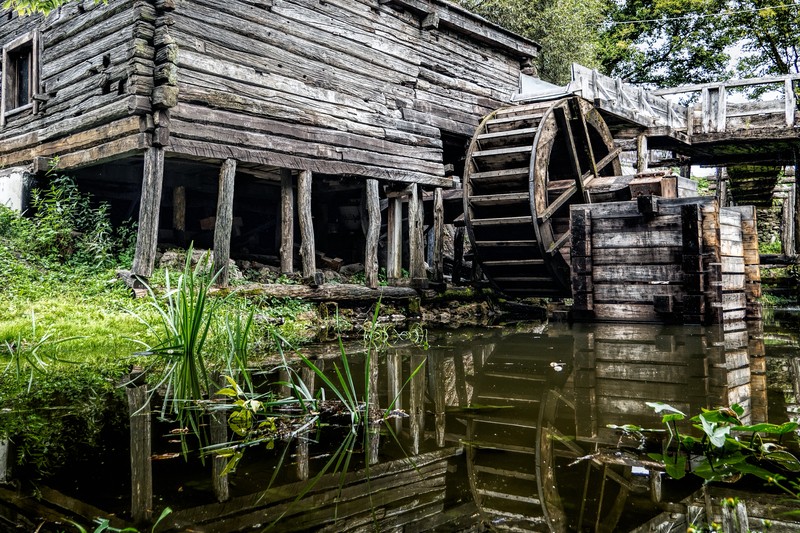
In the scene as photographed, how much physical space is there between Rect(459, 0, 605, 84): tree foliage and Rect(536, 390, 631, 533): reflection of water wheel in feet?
67.7

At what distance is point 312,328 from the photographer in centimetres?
832

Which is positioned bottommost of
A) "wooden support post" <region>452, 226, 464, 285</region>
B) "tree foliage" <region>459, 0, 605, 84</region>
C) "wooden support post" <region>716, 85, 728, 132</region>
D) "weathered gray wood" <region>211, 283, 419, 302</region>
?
"weathered gray wood" <region>211, 283, 419, 302</region>

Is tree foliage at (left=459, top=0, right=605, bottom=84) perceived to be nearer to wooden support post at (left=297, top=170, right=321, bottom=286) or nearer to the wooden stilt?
wooden support post at (left=297, top=170, right=321, bottom=286)

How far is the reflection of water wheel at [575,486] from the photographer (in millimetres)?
1614

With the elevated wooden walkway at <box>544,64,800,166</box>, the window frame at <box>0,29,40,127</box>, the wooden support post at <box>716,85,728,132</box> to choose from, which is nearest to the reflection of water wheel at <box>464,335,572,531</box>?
the window frame at <box>0,29,40,127</box>

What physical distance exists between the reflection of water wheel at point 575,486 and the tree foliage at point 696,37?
90.8 ft

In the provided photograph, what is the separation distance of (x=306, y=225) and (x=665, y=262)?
4.99 meters

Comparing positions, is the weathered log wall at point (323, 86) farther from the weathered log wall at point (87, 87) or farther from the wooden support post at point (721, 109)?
the wooden support post at point (721, 109)

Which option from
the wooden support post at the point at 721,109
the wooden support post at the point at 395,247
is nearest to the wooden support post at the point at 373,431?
the wooden support post at the point at 395,247

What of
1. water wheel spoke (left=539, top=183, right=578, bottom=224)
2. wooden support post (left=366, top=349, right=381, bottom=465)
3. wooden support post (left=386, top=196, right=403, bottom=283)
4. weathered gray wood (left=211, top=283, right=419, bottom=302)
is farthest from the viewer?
wooden support post (left=386, top=196, right=403, bottom=283)

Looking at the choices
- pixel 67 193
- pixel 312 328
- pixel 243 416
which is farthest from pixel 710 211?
pixel 67 193

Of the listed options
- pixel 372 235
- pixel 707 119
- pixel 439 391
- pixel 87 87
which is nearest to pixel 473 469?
pixel 439 391

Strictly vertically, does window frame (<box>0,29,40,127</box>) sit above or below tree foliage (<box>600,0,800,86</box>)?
below

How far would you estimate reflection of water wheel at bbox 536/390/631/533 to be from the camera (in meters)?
1.61
